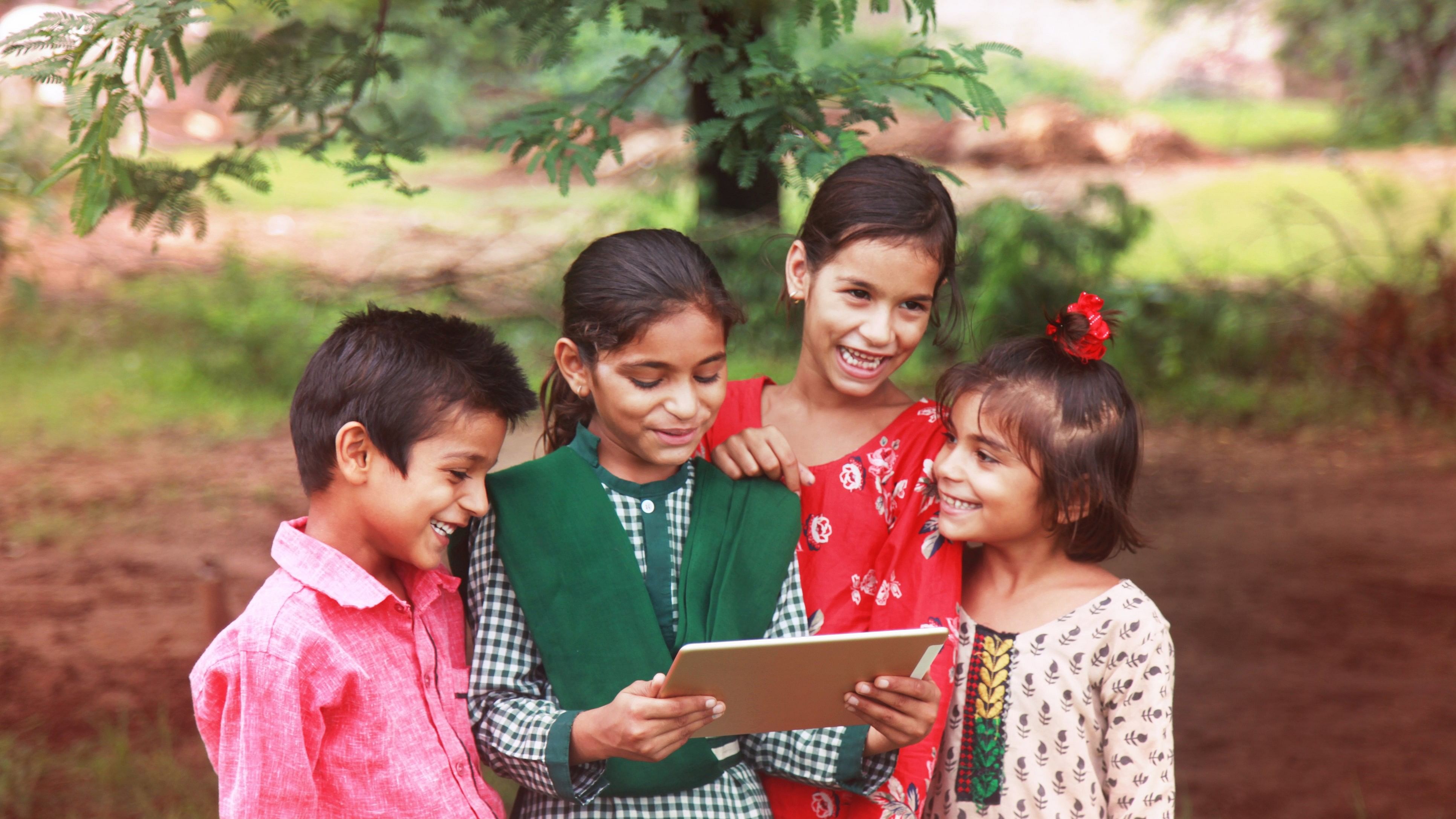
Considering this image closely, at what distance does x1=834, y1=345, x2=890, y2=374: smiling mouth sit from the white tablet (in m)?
0.60

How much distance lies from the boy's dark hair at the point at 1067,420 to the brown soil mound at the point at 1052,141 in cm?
976

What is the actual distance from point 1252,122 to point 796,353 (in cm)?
989

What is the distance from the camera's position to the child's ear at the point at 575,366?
1.98 metres

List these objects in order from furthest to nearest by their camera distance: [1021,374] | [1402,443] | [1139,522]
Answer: [1402,443]
[1139,522]
[1021,374]

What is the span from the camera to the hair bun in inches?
83.4

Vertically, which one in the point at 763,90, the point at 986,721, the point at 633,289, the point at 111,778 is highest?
the point at 763,90

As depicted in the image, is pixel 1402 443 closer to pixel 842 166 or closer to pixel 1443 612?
pixel 1443 612

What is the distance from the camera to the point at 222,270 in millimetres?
8016

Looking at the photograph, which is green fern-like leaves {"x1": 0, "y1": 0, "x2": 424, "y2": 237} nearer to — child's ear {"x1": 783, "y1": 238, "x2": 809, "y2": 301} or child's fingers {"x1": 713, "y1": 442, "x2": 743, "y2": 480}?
child's ear {"x1": 783, "y1": 238, "x2": 809, "y2": 301}

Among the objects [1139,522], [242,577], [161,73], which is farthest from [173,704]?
[1139,522]

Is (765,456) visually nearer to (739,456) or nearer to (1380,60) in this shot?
(739,456)

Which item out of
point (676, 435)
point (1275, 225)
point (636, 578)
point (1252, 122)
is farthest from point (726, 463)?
point (1252, 122)

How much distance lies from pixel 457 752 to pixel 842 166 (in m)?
1.28

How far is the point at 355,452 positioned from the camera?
1.81 m
